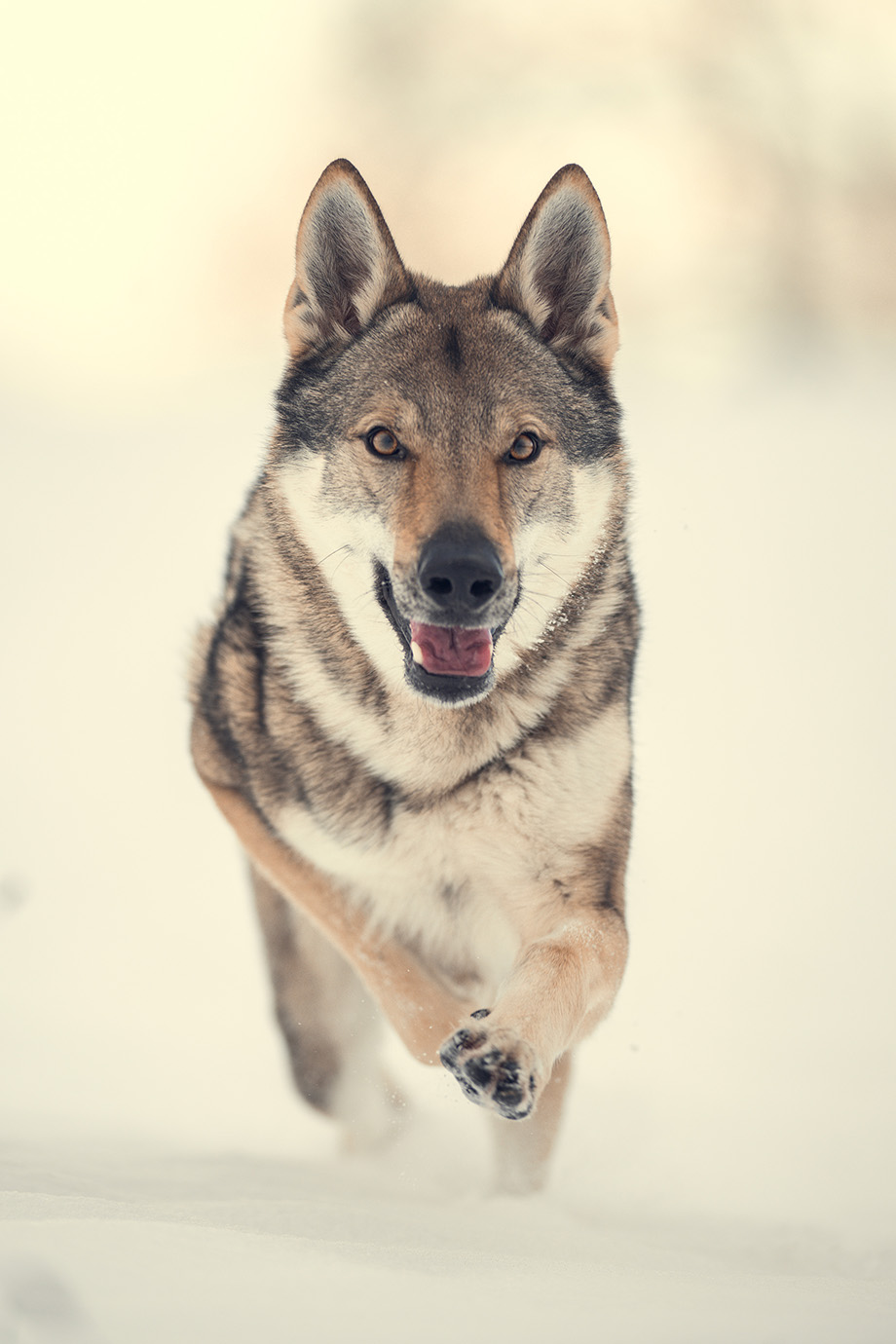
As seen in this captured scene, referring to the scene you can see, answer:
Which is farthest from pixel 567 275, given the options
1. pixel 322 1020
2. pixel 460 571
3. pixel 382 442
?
pixel 322 1020

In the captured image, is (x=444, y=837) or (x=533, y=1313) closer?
(x=533, y=1313)

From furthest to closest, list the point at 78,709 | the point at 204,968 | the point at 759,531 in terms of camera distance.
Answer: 1. the point at 759,531
2. the point at 78,709
3. the point at 204,968

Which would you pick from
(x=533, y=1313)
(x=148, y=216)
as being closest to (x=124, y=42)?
(x=148, y=216)

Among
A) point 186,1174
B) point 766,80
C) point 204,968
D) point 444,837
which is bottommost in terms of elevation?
point 186,1174

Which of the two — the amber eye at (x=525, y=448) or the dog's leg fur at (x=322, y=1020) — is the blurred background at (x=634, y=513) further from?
the amber eye at (x=525, y=448)

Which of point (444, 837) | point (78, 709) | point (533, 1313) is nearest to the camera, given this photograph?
point (533, 1313)

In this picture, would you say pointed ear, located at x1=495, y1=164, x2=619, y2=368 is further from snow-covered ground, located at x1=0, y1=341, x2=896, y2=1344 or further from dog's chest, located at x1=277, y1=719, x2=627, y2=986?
dog's chest, located at x1=277, y1=719, x2=627, y2=986

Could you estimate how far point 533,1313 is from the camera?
2010 millimetres

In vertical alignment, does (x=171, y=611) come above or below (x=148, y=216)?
below

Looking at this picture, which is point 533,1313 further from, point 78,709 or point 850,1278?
point 78,709

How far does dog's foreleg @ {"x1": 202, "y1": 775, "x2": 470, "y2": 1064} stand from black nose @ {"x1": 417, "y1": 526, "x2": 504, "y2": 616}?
1.03m

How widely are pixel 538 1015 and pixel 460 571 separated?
88cm

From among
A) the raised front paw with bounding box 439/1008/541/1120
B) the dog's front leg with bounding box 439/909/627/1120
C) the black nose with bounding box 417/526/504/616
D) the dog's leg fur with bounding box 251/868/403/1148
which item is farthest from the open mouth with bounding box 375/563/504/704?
the dog's leg fur with bounding box 251/868/403/1148

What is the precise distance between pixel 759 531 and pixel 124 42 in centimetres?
436
